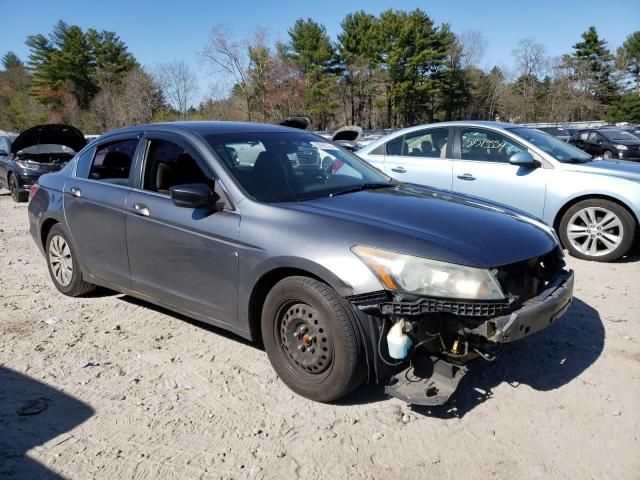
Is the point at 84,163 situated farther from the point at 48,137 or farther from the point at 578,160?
the point at 48,137

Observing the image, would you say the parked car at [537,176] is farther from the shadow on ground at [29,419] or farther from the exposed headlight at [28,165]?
the exposed headlight at [28,165]

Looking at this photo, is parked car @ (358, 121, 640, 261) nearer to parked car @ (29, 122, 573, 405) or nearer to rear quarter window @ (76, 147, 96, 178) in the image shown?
parked car @ (29, 122, 573, 405)

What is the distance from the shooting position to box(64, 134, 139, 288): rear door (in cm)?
408

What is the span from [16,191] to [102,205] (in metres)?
9.48

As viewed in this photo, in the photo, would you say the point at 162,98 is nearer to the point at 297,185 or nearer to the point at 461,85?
the point at 461,85

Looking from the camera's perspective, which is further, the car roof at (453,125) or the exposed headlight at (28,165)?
the exposed headlight at (28,165)

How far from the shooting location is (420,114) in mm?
58281

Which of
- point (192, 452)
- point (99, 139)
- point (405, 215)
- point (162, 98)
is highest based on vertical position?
Answer: point (162, 98)

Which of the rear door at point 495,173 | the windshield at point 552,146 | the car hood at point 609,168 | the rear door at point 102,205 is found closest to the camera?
the rear door at point 102,205

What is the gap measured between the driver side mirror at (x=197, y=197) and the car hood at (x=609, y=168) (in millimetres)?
4473

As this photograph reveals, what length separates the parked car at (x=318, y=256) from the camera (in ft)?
8.73

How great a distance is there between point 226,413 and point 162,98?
4535 cm

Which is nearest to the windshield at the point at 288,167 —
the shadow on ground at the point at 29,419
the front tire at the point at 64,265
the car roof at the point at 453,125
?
the shadow on ground at the point at 29,419

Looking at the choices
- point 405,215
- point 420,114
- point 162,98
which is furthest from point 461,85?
point 405,215
